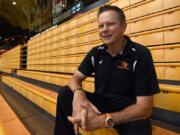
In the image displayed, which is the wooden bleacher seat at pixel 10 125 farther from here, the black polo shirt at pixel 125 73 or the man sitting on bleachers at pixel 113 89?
the black polo shirt at pixel 125 73

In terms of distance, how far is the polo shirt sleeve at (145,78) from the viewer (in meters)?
0.98

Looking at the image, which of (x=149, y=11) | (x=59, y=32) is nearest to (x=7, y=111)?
(x=149, y=11)

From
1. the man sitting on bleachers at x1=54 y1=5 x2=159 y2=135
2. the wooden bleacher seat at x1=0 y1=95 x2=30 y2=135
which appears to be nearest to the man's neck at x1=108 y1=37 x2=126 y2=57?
the man sitting on bleachers at x1=54 y1=5 x2=159 y2=135

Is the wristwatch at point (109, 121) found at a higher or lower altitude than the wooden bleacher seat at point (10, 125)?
higher

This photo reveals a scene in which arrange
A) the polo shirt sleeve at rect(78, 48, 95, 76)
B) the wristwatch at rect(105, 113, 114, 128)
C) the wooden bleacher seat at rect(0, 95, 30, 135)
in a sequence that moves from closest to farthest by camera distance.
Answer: the wristwatch at rect(105, 113, 114, 128) < the polo shirt sleeve at rect(78, 48, 95, 76) < the wooden bleacher seat at rect(0, 95, 30, 135)

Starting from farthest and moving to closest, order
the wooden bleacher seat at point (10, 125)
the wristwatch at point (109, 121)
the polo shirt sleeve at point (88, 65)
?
the wooden bleacher seat at point (10, 125)
the polo shirt sleeve at point (88, 65)
the wristwatch at point (109, 121)

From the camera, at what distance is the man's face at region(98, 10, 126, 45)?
1.14 metres

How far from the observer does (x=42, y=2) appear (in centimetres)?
1088

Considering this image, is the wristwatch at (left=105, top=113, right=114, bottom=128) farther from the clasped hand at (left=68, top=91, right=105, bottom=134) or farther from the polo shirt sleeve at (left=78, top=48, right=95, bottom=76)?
the polo shirt sleeve at (left=78, top=48, right=95, bottom=76)

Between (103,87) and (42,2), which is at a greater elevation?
(42,2)

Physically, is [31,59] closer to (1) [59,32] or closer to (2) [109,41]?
(1) [59,32]

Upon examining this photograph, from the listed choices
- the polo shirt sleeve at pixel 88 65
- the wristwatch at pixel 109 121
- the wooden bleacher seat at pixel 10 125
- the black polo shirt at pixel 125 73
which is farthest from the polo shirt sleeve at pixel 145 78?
the wooden bleacher seat at pixel 10 125

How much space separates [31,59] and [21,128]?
5226 millimetres

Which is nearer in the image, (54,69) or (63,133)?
(63,133)
